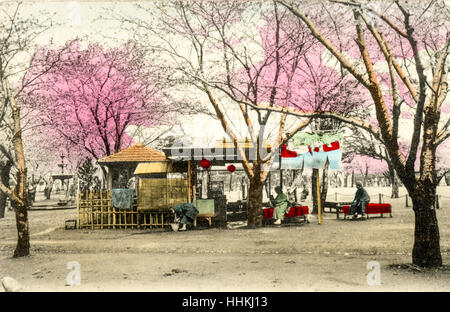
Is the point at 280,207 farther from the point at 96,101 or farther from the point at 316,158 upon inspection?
the point at 96,101

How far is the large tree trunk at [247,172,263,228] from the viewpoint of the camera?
47.6ft

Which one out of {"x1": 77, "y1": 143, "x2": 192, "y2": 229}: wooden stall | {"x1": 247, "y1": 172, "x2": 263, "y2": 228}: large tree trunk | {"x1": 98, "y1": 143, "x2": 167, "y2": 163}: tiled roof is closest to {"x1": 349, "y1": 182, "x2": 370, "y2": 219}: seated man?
{"x1": 247, "y1": 172, "x2": 263, "y2": 228}: large tree trunk

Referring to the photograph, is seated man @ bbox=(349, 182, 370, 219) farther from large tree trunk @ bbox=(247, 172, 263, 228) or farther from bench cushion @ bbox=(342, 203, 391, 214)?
large tree trunk @ bbox=(247, 172, 263, 228)

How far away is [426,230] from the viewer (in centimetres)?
828

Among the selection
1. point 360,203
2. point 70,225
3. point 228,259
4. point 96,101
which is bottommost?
point 228,259

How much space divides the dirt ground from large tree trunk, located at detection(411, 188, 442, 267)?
23 centimetres

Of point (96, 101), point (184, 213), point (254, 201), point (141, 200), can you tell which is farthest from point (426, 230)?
point (96, 101)

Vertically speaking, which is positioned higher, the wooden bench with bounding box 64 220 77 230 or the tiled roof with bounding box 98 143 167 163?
the tiled roof with bounding box 98 143 167 163

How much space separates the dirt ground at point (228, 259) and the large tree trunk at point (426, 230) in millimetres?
226

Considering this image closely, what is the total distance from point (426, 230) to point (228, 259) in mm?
4072

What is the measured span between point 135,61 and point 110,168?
220 inches

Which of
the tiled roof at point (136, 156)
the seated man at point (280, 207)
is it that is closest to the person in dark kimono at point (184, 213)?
the tiled roof at point (136, 156)

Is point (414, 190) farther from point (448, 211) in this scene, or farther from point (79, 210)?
point (448, 211)

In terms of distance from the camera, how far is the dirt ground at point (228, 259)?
7.86m
